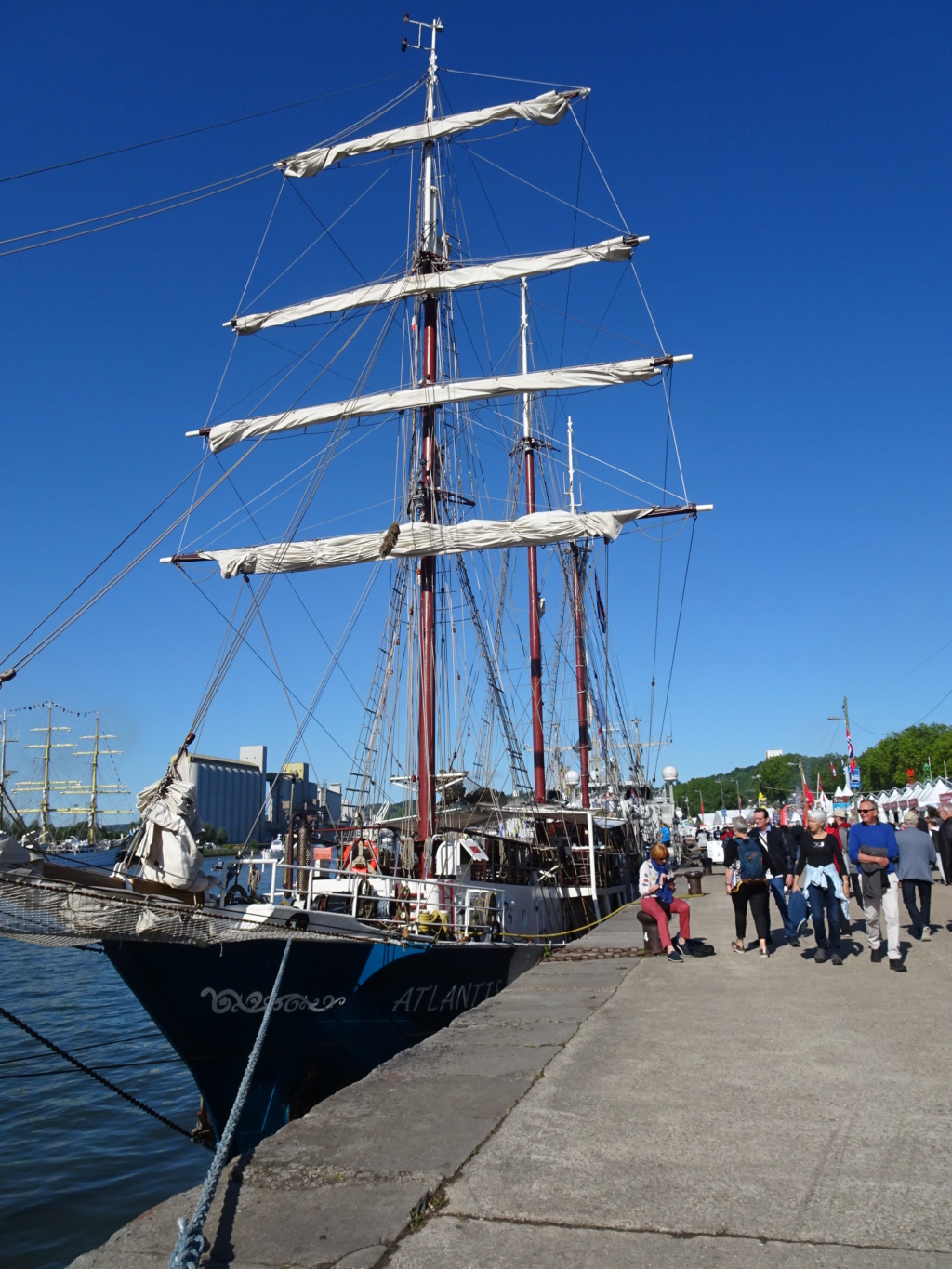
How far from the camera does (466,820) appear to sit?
2128 centimetres

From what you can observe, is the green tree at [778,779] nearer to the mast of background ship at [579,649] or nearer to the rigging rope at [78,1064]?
the mast of background ship at [579,649]

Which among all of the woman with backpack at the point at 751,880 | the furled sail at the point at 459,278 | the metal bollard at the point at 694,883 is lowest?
the metal bollard at the point at 694,883

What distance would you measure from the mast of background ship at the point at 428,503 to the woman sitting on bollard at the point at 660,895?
18.5ft

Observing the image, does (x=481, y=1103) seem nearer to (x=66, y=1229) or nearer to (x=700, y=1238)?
(x=700, y=1238)

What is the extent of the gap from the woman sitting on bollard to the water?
235 inches

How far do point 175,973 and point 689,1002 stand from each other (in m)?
5.75

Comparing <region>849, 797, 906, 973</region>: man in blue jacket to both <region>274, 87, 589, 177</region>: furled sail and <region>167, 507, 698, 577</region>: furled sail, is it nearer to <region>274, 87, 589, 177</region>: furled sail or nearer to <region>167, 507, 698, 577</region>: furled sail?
<region>167, 507, 698, 577</region>: furled sail

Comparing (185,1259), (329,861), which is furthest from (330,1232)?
(329,861)

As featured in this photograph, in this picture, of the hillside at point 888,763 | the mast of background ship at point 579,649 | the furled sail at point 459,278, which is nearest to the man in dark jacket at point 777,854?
the furled sail at point 459,278

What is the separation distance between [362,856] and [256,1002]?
468 cm

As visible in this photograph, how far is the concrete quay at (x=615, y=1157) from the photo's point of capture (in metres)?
3.20

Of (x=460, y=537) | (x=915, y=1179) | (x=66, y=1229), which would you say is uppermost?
(x=460, y=537)

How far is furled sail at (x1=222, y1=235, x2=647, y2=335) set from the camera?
23500 millimetres

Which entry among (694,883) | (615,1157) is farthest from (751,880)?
(694,883)
